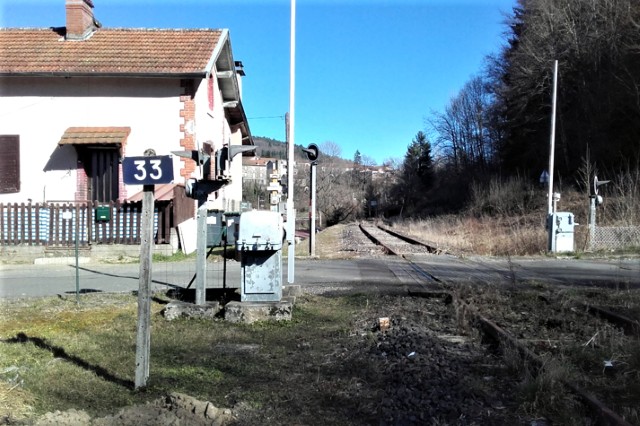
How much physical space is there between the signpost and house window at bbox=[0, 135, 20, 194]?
54.9 ft

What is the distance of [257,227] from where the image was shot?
25.7 ft

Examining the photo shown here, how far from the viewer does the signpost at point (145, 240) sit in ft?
15.6

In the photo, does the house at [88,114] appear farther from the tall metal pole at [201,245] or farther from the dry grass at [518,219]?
the dry grass at [518,219]

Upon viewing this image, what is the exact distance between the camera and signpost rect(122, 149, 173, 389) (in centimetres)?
477

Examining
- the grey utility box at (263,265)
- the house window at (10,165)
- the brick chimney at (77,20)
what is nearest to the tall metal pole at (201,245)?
the grey utility box at (263,265)

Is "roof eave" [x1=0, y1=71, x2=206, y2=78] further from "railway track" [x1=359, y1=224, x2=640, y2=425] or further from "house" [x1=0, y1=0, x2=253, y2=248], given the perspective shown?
"railway track" [x1=359, y1=224, x2=640, y2=425]

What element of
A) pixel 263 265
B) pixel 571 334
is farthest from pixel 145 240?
pixel 571 334

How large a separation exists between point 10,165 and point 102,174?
3243 mm

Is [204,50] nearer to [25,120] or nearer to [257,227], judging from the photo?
[25,120]

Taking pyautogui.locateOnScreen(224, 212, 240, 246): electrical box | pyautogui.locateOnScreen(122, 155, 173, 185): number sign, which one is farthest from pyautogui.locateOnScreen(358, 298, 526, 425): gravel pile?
pyautogui.locateOnScreen(224, 212, 240, 246): electrical box

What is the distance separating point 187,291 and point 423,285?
4.88 meters

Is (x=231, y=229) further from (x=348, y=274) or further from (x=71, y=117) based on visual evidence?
(x=71, y=117)

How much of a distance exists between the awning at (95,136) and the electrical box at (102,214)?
96.2 inches

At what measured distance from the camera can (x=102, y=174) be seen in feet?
62.3
